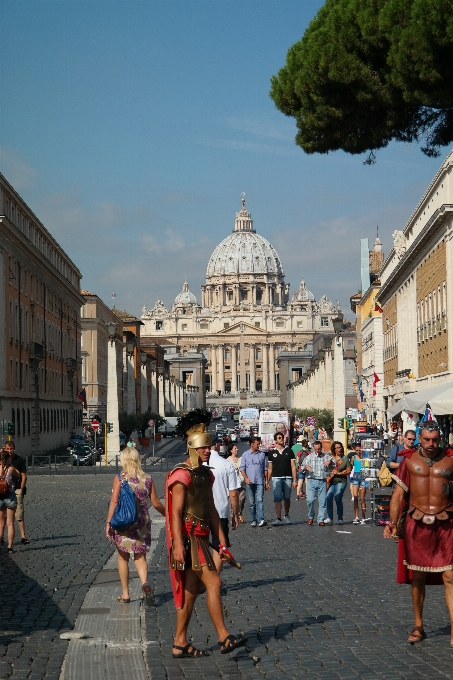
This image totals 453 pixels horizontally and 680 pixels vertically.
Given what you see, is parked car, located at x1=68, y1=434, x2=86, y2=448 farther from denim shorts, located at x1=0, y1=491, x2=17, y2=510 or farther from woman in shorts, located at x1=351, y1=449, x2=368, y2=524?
denim shorts, located at x1=0, y1=491, x2=17, y2=510

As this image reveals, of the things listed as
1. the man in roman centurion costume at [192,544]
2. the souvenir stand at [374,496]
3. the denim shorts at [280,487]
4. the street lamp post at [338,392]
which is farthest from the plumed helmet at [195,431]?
the street lamp post at [338,392]

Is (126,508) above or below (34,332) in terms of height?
below

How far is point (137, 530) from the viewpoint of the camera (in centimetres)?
956

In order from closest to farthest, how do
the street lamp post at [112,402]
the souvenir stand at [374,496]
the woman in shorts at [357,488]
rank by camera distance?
the souvenir stand at [374,496], the woman in shorts at [357,488], the street lamp post at [112,402]

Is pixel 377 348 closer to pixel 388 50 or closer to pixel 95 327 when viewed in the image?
pixel 95 327

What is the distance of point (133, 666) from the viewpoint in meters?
6.90

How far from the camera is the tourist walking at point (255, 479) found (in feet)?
54.3

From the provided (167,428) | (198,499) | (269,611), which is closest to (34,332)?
(167,428)

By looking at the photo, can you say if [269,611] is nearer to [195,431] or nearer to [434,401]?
[195,431]

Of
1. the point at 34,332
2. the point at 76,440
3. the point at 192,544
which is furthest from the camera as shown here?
the point at 76,440

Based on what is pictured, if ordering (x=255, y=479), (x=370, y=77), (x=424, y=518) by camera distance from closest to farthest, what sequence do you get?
(x=424, y=518), (x=370, y=77), (x=255, y=479)

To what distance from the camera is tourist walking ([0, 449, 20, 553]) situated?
44.0 feet

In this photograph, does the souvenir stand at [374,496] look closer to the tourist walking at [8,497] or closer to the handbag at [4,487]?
Answer: the tourist walking at [8,497]

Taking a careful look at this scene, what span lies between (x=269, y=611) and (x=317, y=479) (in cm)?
838
